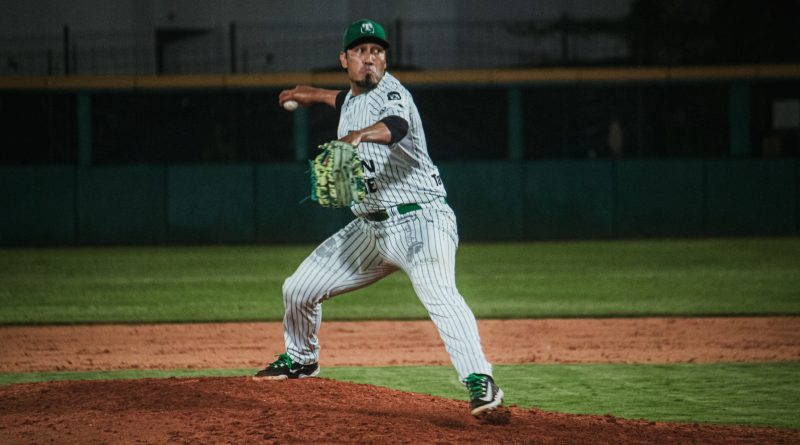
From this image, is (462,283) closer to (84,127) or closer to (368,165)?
(368,165)

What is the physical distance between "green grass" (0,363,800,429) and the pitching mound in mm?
600

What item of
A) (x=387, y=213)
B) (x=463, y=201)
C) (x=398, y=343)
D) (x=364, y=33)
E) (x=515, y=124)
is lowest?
(x=398, y=343)

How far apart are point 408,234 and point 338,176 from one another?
0.51m

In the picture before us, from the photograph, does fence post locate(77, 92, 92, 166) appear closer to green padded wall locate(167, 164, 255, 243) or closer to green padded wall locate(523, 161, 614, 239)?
green padded wall locate(167, 164, 255, 243)

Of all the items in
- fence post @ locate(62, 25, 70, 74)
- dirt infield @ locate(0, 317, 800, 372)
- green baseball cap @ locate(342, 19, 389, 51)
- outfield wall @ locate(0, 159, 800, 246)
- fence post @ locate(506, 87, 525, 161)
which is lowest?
dirt infield @ locate(0, 317, 800, 372)

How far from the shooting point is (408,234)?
466cm

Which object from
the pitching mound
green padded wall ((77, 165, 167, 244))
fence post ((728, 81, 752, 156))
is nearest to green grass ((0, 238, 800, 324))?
green padded wall ((77, 165, 167, 244))

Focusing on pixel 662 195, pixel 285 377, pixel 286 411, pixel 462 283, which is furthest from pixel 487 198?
pixel 286 411

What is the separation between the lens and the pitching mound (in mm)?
4258

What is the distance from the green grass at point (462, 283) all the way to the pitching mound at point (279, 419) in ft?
14.9

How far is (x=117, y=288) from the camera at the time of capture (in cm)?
1181

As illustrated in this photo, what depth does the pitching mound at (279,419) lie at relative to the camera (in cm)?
426

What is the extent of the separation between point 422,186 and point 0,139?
1590cm

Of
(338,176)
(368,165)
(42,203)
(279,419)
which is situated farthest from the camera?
(42,203)
